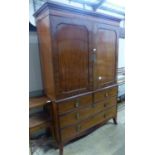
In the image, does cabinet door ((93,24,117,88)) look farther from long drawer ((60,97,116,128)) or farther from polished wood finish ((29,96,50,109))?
polished wood finish ((29,96,50,109))

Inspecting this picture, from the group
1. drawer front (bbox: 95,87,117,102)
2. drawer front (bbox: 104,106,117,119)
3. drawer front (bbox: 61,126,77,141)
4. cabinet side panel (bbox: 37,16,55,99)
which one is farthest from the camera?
drawer front (bbox: 104,106,117,119)

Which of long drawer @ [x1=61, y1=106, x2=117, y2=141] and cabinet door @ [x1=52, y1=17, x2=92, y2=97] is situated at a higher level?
cabinet door @ [x1=52, y1=17, x2=92, y2=97]

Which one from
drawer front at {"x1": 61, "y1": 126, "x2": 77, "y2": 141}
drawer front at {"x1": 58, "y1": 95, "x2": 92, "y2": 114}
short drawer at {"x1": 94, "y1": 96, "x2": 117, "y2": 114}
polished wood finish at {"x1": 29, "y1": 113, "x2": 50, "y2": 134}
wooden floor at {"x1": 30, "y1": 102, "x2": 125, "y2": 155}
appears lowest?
wooden floor at {"x1": 30, "y1": 102, "x2": 125, "y2": 155}

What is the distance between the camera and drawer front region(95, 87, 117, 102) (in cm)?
228

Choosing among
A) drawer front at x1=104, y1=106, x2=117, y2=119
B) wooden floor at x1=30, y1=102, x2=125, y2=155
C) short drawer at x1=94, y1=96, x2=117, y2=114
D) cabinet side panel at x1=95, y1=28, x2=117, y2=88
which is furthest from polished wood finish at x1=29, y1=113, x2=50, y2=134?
drawer front at x1=104, y1=106, x2=117, y2=119

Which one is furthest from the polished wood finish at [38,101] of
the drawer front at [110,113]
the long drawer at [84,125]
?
the drawer front at [110,113]

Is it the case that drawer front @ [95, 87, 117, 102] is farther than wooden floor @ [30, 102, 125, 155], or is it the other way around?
drawer front @ [95, 87, 117, 102]

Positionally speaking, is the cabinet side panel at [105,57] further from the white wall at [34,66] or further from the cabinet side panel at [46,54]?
the white wall at [34,66]

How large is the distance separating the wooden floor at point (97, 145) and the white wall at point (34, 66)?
80 centimetres

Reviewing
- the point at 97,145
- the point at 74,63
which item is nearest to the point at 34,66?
the point at 74,63
